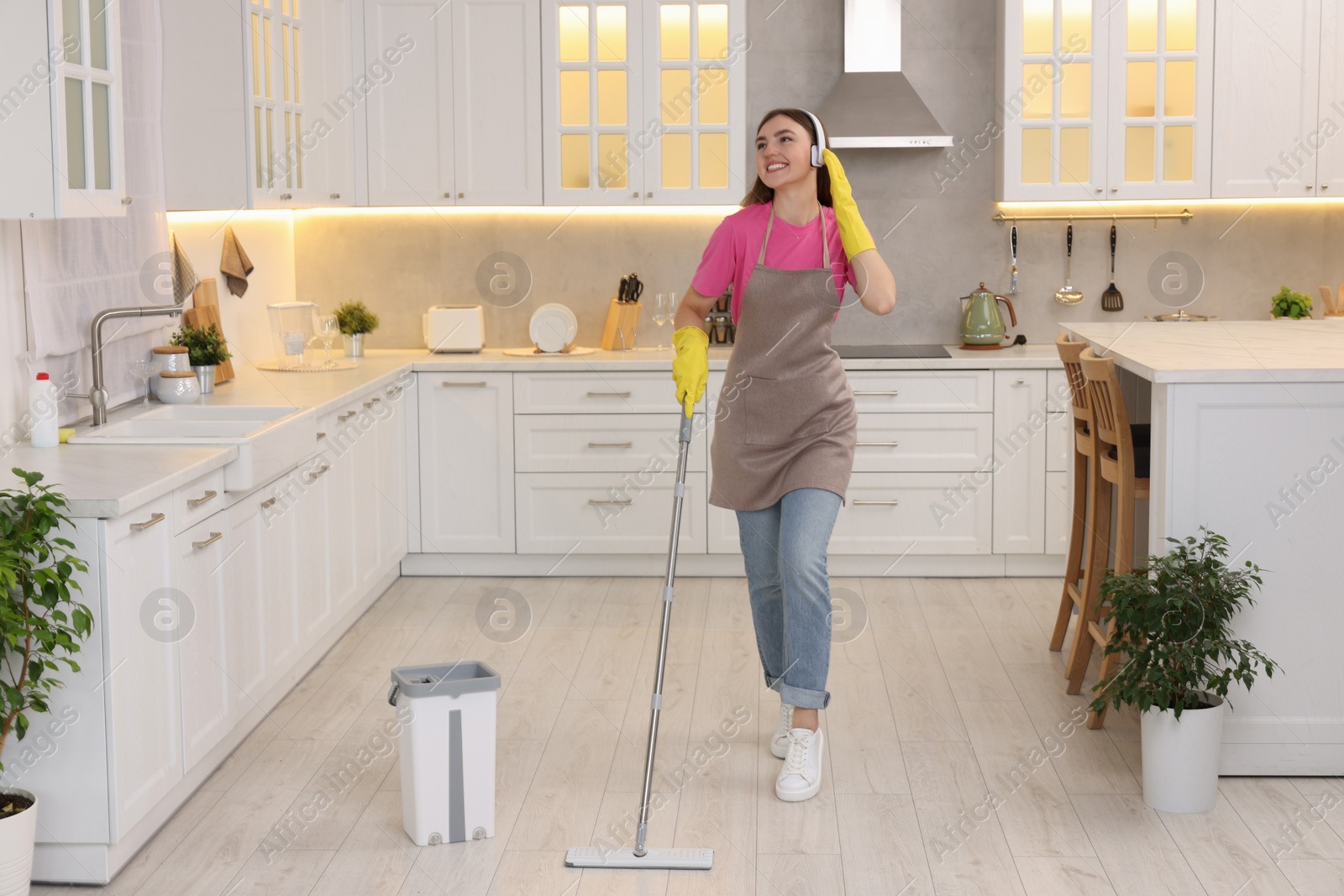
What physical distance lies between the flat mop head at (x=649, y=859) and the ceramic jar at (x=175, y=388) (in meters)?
1.87

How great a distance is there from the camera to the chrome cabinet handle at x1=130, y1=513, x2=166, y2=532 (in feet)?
8.58

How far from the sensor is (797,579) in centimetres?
295

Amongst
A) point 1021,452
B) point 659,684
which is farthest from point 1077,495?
point 659,684

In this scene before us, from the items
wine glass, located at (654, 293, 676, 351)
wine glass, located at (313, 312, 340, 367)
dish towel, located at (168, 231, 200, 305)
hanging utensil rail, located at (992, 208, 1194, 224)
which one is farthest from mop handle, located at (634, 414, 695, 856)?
hanging utensil rail, located at (992, 208, 1194, 224)

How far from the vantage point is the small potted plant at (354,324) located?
16.5ft

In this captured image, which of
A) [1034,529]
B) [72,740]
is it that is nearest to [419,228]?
[1034,529]

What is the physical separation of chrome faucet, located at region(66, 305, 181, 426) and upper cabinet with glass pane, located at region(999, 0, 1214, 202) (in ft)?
10.0

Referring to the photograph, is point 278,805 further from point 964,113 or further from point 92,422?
point 964,113

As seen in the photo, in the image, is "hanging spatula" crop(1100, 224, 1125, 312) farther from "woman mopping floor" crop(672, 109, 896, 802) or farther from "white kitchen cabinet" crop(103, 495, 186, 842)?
"white kitchen cabinet" crop(103, 495, 186, 842)

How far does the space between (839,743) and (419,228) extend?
115 inches

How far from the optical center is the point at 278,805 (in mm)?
2994

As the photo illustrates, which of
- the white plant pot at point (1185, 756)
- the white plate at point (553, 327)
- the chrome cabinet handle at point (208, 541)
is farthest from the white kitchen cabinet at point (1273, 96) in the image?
the chrome cabinet handle at point (208, 541)

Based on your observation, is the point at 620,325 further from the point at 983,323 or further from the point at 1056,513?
the point at 1056,513

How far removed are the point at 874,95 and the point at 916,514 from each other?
61.2 inches
